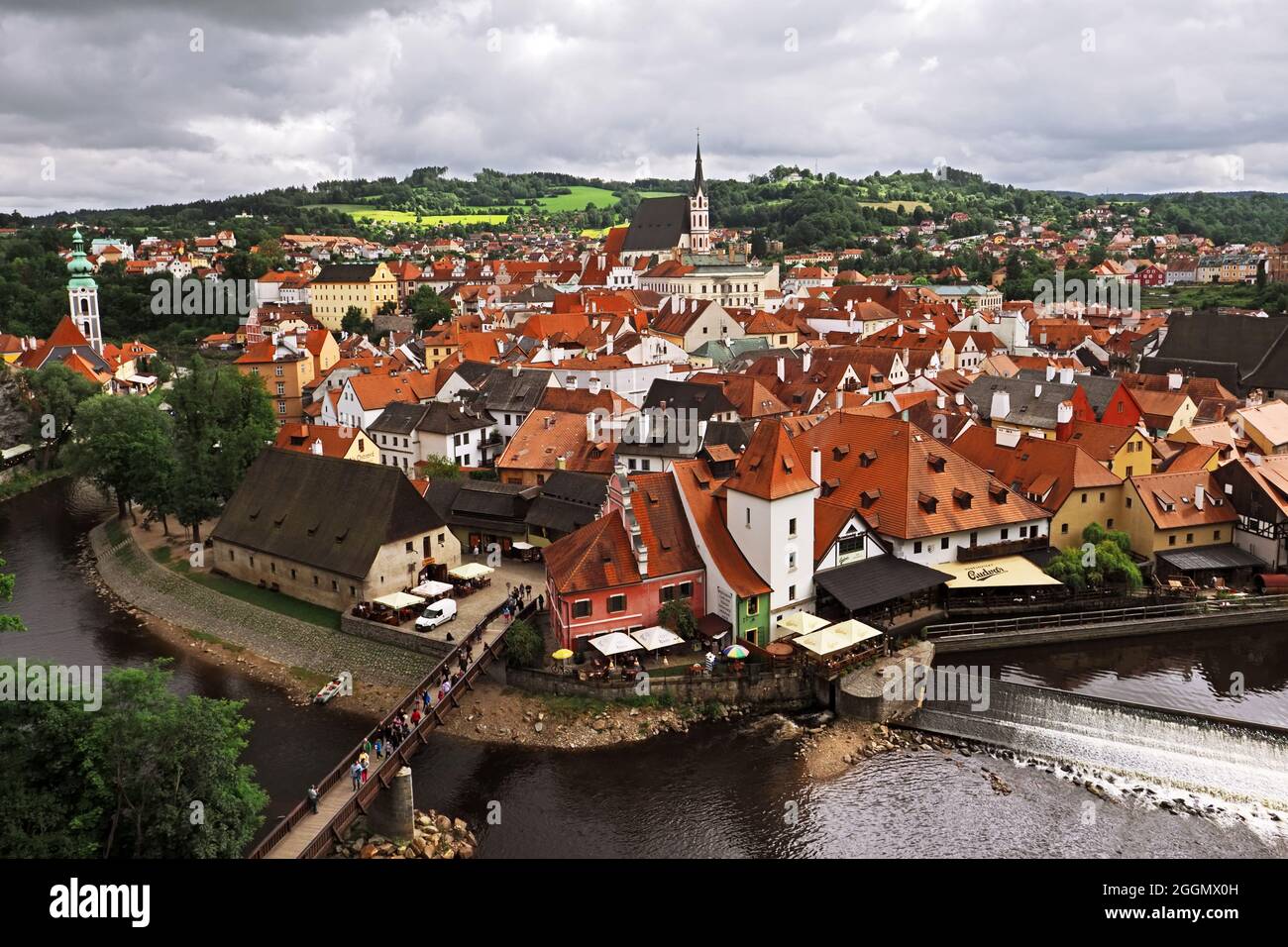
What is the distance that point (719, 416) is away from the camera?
59625mm

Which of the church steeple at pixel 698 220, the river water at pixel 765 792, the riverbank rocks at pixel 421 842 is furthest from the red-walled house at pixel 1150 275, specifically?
the riverbank rocks at pixel 421 842

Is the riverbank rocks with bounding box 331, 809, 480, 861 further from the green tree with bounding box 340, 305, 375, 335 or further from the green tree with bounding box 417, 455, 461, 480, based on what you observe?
the green tree with bounding box 340, 305, 375, 335

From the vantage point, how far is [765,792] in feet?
91.6

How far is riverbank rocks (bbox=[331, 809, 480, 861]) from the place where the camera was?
2438 centimetres

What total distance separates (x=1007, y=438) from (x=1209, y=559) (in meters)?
9.51

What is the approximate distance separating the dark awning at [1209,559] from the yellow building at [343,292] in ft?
332

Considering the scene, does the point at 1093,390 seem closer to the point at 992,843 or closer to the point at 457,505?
the point at 457,505

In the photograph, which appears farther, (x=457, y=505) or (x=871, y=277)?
(x=871, y=277)

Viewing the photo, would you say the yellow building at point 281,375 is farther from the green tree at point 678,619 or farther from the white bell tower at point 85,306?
the green tree at point 678,619

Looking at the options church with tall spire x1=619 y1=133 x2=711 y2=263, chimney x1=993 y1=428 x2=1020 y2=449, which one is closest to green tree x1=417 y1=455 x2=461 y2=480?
chimney x1=993 y1=428 x2=1020 y2=449

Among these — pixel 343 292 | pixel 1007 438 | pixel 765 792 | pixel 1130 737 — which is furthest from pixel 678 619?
pixel 343 292

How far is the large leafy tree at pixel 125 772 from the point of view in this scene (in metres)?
19.4

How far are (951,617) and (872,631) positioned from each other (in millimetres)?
5147
